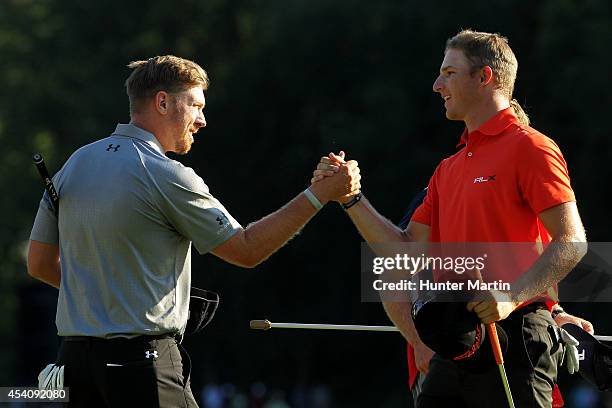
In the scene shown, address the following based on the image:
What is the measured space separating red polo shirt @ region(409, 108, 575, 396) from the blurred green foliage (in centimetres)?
2600

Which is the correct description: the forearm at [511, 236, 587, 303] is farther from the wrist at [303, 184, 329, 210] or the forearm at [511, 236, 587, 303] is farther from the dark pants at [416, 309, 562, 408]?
the wrist at [303, 184, 329, 210]

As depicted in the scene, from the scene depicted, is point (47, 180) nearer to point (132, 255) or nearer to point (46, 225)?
point (46, 225)

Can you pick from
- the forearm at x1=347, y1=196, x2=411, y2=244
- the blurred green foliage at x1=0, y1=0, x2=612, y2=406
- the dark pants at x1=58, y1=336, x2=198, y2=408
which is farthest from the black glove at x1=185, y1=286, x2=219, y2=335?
the blurred green foliage at x1=0, y1=0, x2=612, y2=406

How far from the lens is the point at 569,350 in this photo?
6473mm

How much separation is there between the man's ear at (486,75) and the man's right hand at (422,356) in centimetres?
157

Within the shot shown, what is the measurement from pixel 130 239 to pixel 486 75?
200cm

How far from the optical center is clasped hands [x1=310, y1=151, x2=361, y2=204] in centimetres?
670

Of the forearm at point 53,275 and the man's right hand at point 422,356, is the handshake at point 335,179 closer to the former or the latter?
the man's right hand at point 422,356

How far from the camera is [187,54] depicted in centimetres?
4409

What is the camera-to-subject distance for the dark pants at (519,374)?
6.19m

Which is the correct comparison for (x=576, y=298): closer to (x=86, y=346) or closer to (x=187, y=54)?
(x=86, y=346)

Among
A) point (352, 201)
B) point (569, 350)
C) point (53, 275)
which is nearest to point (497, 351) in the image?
point (569, 350)

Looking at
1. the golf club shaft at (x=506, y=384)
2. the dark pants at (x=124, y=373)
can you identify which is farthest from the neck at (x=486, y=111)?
the dark pants at (x=124, y=373)

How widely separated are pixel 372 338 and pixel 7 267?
47.8 ft
